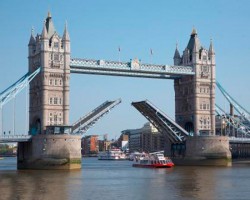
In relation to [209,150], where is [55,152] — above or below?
below

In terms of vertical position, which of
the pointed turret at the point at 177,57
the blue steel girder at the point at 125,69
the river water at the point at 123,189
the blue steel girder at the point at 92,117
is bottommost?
the river water at the point at 123,189

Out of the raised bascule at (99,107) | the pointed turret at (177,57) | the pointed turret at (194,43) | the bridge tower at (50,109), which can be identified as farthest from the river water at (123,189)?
the pointed turret at (177,57)

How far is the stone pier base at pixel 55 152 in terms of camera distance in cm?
7494

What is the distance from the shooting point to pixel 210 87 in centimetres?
9488

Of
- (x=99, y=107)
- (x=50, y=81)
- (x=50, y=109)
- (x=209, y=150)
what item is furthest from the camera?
(x=209, y=150)

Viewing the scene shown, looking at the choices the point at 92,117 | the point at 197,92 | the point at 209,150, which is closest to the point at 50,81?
the point at 92,117

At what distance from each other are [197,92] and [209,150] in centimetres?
962

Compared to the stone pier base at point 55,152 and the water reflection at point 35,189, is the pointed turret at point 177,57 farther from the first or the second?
the water reflection at point 35,189

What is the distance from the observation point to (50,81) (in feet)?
262

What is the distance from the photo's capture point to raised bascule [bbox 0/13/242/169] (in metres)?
76.2

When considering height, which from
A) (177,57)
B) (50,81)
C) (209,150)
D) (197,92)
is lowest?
(209,150)

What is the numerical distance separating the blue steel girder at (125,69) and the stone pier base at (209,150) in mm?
10706

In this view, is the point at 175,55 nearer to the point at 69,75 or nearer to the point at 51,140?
the point at 69,75

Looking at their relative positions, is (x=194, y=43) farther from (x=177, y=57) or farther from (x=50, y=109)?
(x=50, y=109)
